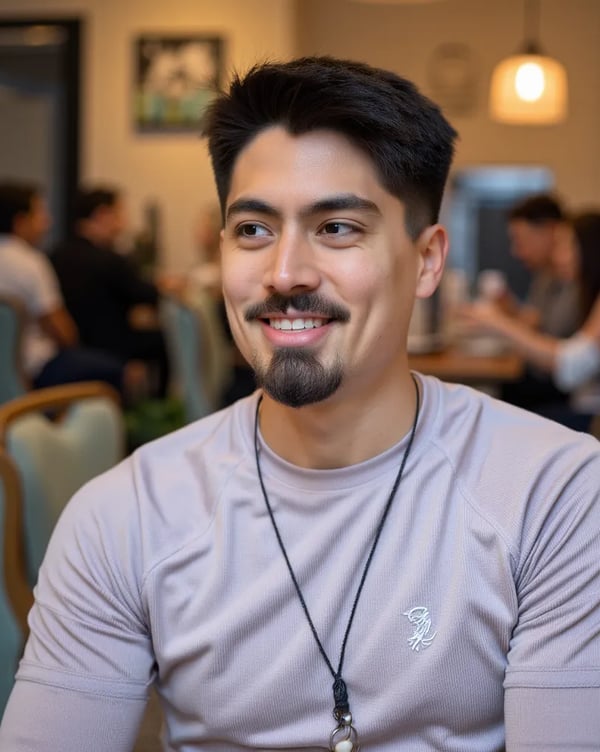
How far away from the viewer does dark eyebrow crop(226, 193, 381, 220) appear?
1291 millimetres

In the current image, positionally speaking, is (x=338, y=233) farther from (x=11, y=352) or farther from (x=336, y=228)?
(x=11, y=352)

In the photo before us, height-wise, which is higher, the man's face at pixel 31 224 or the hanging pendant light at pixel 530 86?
the hanging pendant light at pixel 530 86

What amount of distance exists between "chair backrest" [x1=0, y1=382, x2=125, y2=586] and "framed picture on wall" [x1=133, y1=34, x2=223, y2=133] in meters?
6.15

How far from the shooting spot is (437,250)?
1433 mm

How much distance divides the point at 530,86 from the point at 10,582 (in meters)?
4.84

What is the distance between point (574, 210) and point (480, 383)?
4.32 metres

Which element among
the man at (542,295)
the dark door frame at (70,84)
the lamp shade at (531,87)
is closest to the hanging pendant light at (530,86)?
the lamp shade at (531,87)

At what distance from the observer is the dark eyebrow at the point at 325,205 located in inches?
50.8

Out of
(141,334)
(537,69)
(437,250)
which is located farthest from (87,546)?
(141,334)

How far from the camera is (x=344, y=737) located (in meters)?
1.24

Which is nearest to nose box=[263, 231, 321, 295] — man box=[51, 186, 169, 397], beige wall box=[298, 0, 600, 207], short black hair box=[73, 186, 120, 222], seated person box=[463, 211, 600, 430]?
seated person box=[463, 211, 600, 430]

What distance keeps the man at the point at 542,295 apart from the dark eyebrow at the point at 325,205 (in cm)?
377

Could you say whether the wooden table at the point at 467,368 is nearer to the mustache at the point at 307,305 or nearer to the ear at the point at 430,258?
the ear at the point at 430,258

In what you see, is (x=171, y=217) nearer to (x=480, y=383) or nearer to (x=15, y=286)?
(x=15, y=286)
